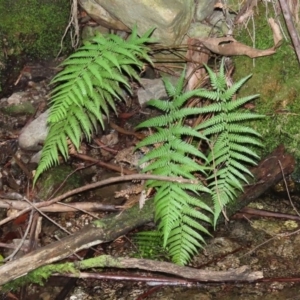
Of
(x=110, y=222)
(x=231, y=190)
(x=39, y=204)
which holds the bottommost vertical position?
(x=39, y=204)

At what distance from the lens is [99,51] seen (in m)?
4.39

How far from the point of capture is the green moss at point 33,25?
504cm

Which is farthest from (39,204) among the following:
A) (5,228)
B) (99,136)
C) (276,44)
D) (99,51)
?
(276,44)

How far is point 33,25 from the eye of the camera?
5.14m

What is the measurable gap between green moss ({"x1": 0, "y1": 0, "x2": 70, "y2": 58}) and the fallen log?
222 cm

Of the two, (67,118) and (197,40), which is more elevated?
(197,40)

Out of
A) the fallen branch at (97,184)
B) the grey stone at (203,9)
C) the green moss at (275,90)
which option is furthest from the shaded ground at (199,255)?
the grey stone at (203,9)

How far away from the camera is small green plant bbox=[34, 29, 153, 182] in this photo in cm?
412

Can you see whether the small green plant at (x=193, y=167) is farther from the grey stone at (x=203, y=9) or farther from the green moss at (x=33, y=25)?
the green moss at (x=33, y=25)

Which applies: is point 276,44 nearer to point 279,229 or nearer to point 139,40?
point 139,40

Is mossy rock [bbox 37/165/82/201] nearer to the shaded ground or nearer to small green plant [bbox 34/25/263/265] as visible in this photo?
the shaded ground

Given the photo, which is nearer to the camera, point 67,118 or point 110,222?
point 110,222

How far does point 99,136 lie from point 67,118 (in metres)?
0.76

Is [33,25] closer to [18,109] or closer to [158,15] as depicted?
[18,109]
